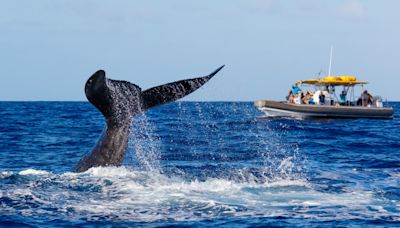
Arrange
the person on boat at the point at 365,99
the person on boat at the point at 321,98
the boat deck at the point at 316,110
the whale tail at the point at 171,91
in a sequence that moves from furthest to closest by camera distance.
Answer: the person on boat at the point at 365,99 < the person on boat at the point at 321,98 < the boat deck at the point at 316,110 < the whale tail at the point at 171,91

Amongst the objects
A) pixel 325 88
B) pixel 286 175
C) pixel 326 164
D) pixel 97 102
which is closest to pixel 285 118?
pixel 325 88

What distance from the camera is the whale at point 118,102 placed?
317 inches

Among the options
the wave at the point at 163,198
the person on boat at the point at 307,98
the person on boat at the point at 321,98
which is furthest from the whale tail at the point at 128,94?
the person on boat at the point at 307,98

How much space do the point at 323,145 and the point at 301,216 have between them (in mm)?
10539

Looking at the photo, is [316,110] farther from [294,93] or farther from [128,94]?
[128,94]

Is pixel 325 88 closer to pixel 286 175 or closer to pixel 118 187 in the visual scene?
pixel 286 175

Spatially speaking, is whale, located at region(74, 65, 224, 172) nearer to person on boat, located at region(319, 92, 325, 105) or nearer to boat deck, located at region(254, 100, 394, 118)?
boat deck, located at region(254, 100, 394, 118)

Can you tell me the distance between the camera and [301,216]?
271 inches

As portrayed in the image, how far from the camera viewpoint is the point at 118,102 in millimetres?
8781

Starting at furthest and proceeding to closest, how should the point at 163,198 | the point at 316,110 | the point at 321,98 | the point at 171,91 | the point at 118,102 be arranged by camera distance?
1. the point at 321,98
2. the point at 316,110
3. the point at 118,102
4. the point at 171,91
5. the point at 163,198

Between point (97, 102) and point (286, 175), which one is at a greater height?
point (97, 102)

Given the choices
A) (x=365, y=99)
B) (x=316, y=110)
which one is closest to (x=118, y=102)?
(x=316, y=110)

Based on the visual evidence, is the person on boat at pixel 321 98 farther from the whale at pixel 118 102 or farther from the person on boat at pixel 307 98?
the whale at pixel 118 102

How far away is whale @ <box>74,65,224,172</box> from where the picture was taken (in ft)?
26.4
